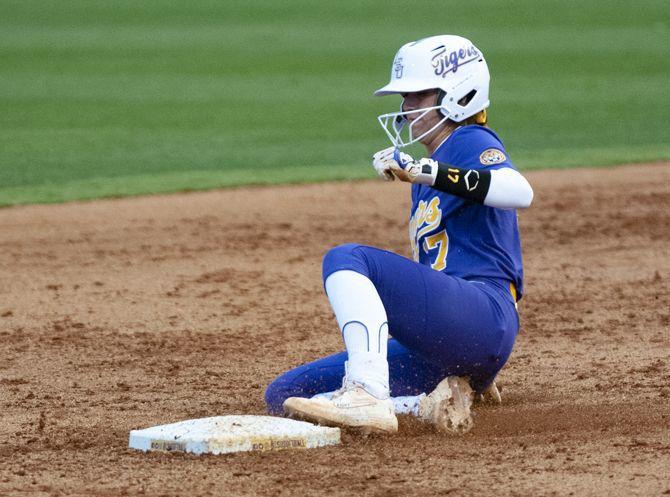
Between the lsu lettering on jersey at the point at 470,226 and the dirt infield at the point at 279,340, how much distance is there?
1.85 ft

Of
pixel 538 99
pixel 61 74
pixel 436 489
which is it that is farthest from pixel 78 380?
pixel 61 74

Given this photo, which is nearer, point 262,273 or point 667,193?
point 262,273

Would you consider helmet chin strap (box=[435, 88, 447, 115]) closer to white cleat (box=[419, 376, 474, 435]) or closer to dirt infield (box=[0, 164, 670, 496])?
white cleat (box=[419, 376, 474, 435])

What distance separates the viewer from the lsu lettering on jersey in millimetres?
4191

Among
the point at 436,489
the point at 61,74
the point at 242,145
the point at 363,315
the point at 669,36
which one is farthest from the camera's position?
the point at 669,36

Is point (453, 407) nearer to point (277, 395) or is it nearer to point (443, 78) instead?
point (277, 395)

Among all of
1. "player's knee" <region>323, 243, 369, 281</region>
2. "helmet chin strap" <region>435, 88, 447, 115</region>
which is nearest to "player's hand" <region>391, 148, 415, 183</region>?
"player's knee" <region>323, 243, 369, 281</region>

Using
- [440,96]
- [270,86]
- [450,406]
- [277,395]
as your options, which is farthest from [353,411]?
[270,86]

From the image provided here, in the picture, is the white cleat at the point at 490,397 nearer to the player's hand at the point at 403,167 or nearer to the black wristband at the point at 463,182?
the black wristband at the point at 463,182

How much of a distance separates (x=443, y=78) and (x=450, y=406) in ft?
3.85

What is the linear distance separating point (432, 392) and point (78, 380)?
5.87 feet

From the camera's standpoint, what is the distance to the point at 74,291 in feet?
23.1

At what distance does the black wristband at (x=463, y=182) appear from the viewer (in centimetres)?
392

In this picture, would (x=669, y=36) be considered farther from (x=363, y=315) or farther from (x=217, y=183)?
(x=363, y=315)
